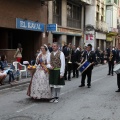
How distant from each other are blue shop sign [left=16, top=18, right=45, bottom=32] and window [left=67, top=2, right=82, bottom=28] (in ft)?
21.6

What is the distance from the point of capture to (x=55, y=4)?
2677 centimetres

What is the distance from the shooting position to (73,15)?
3106cm

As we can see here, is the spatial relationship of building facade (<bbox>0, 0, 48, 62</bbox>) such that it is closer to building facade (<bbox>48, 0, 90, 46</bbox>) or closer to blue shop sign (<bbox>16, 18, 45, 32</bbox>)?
blue shop sign (<bbox>16, 18, 45, 32</bbox>)

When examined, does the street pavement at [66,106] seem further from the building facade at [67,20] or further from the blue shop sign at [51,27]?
the building facade at [67,20]

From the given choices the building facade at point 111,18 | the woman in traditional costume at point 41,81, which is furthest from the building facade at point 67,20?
the woman in traditional costume at point 41,81

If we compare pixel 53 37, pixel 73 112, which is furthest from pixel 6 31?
pixel 73 112

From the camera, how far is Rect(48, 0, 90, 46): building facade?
26234 millimetres

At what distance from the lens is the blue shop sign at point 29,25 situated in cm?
2045

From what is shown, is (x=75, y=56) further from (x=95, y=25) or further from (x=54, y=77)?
(x=95, y=25)

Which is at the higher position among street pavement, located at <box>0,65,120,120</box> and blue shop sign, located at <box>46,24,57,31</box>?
blue shop sign, located at <box>46,24,57,31</box>

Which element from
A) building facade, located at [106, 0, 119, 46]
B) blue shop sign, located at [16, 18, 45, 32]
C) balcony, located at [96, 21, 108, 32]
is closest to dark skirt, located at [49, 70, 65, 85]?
blue shop sign, located at [16, 18, 45, 32]

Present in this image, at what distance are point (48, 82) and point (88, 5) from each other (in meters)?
26.9

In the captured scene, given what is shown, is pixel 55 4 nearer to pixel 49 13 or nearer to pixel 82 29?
pixel 49 13

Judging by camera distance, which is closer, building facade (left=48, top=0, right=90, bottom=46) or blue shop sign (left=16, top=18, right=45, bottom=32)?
blue shop sign (left=16, top=18, right=45, bottom=32)
